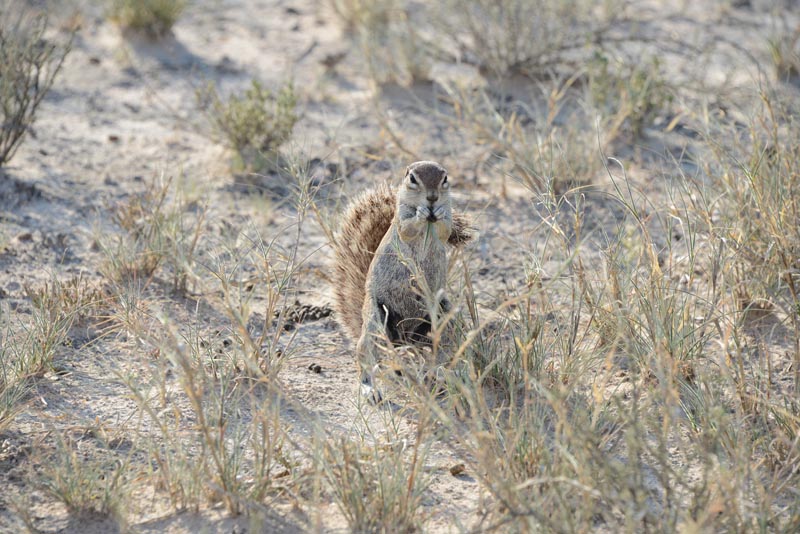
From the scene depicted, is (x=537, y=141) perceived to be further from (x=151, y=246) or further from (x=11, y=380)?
(x=11, y=380)

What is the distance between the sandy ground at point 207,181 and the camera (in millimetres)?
3668

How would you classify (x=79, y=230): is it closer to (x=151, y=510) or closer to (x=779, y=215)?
(x=151, y=510)

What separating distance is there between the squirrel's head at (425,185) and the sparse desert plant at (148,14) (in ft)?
17.9

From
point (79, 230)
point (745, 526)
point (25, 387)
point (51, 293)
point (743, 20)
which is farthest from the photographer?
point (743, 20)

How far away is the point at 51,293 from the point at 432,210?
2.18 meters

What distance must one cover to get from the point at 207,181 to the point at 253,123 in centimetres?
55

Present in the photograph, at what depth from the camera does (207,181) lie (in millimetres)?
6301

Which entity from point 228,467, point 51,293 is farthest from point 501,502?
point 51,293

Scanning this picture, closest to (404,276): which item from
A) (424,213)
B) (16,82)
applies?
(424,213)

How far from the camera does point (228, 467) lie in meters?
3.22

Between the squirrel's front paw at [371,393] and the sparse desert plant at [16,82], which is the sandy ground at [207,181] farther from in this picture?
the sparse desert plant at [16,82]

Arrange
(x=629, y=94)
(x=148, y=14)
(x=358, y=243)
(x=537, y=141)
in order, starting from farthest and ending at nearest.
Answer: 1. (x=148, y=14)
2. (x=629, y=94)
3. (x=537, y=141)
4. (x=358, y=243)

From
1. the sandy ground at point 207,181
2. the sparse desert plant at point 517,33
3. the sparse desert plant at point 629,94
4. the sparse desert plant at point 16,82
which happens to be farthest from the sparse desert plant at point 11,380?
the sparse desert plant at point 517,33

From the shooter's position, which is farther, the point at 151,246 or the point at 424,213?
the point at 151,246
